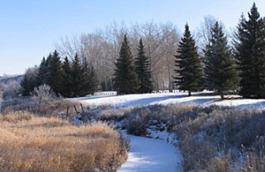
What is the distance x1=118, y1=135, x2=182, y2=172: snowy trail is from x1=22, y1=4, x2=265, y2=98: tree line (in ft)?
86.7

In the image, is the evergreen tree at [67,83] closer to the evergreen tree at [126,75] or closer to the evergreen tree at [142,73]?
the evergreen tree at [126,75]

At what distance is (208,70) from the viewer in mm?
50188

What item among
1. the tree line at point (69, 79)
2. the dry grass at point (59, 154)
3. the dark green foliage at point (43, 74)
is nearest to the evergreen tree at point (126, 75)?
the tree line at point (69, 79)

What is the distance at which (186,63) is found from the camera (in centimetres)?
5378

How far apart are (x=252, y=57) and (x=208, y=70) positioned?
237 inches

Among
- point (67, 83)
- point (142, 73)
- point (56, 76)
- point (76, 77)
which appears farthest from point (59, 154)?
point (56, 76)

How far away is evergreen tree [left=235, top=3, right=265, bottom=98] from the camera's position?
45125 millimetres

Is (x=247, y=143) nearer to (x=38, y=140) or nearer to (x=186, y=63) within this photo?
(x=38, y=140)

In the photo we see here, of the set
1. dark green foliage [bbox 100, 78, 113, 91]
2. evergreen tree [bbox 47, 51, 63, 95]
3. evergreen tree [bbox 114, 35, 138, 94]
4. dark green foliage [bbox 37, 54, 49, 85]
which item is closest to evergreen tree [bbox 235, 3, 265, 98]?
evergreen tree [bbox 114, 35, 138, 94]

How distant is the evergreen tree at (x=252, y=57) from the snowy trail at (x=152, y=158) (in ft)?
84.7

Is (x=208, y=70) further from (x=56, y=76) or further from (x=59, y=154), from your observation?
(x=59, y=154)

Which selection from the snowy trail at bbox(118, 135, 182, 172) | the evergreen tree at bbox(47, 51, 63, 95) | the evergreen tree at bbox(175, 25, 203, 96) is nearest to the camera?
the snowy trail at bbox(118, 135, 182, 172)

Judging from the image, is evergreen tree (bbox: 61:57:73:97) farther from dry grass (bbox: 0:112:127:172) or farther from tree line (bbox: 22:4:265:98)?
dry grass (bbox: 0:112:127:172)

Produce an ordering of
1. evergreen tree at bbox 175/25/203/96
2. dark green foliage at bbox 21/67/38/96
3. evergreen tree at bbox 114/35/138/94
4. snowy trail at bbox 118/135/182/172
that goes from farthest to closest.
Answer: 1. dark green foliage at bbox 21/67/38/96
2. evergreen tree at bbox 114/35/138/94
3. evergreen tree at bbox 175/25/203/96
4. snowy trail at bbox 118/135/182/172
